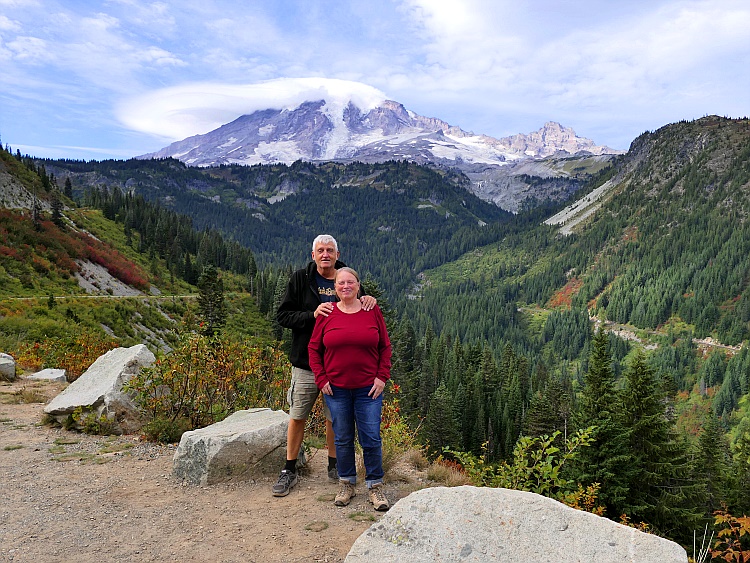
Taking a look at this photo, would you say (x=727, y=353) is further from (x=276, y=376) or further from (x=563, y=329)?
(x=276, y=376)

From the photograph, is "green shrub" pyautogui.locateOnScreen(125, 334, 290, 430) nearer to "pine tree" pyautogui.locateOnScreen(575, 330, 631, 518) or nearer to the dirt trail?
the dirt trail

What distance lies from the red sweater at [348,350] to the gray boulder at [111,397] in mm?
6283

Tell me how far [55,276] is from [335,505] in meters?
47.0

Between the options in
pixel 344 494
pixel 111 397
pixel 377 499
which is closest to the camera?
pixel 377 499

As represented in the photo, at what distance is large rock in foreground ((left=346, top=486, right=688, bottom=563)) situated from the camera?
391cm

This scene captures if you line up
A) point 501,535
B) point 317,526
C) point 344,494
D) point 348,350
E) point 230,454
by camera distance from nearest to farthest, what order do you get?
point 501,535 < point 317,526 < point 348,350 < point 344,494 < point 230,454

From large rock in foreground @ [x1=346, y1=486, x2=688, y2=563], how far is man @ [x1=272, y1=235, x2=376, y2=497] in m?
2.44

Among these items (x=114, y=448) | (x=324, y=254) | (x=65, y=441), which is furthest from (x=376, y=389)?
(x=65, y=441)

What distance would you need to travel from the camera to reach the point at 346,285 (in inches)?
230

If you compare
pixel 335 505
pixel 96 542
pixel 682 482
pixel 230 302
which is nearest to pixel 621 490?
pixel 682 482

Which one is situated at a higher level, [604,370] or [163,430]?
[163,430]

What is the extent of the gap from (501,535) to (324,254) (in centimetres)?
409

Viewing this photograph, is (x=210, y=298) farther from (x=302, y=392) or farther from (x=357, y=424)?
(x=357, y=424)

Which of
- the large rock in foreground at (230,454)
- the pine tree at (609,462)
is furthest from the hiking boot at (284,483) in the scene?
the pine tree at (609,462)
